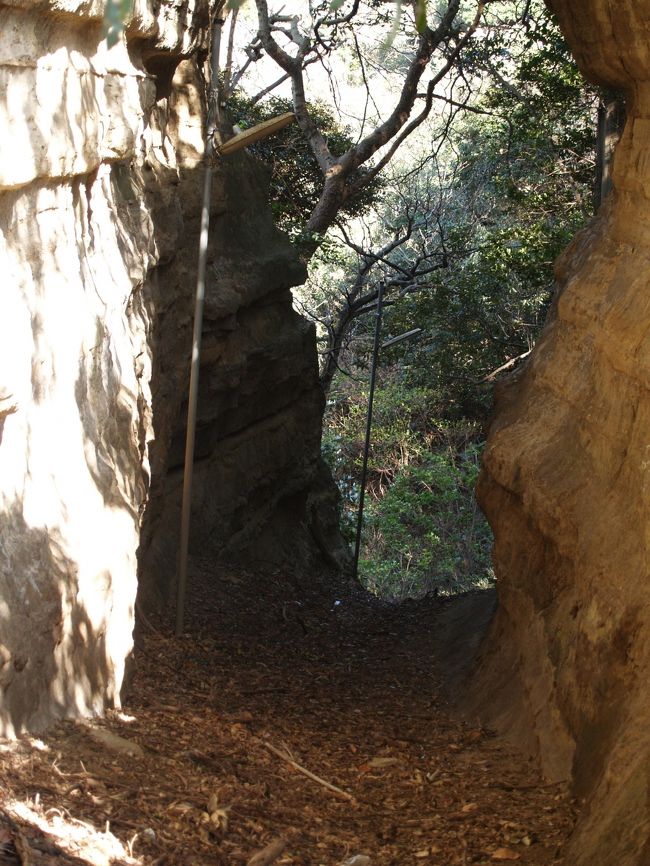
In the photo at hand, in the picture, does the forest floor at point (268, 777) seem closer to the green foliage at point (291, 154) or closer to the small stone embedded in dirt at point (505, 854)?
the small stone embedded in dirt at point (505, 854)

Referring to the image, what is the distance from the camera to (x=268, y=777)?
224 inches

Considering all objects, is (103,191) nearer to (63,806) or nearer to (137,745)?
(137,745)

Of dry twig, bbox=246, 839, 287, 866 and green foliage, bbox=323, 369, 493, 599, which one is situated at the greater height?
green foliage, bbox=323, 369, 493, 599

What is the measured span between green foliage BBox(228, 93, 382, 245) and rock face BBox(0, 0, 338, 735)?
688cm

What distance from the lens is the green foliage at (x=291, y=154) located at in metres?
17.5

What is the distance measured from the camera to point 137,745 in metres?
5.39

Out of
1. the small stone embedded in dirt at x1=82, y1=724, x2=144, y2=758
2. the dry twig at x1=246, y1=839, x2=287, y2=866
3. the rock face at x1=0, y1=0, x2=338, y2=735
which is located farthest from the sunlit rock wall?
the dry twig at x1=246, y1=839, x2=287, y2=866

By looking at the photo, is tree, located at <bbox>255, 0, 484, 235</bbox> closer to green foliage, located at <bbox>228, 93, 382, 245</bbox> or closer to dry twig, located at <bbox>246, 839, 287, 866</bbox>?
green foliage, located at <bbox>228, 93, 382, 245</bbox>

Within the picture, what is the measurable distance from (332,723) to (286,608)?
4.65 metres

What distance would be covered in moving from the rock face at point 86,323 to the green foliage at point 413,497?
408 inches

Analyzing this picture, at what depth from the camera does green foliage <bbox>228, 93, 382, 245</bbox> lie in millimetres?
17484

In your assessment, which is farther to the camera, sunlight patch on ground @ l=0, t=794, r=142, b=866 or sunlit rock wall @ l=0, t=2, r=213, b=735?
sunlit rock wall @ l=0, t=2, r=213, b=735

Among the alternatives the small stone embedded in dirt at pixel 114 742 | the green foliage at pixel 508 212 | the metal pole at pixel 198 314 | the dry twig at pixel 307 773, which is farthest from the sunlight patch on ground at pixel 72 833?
the green foliage at pixel 508 212

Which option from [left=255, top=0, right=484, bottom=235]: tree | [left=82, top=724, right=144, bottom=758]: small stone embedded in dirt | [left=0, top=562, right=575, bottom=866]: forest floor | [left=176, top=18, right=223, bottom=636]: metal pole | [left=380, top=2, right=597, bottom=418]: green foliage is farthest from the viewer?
[left=255, top=0, right=484, bottom=235]: tree
